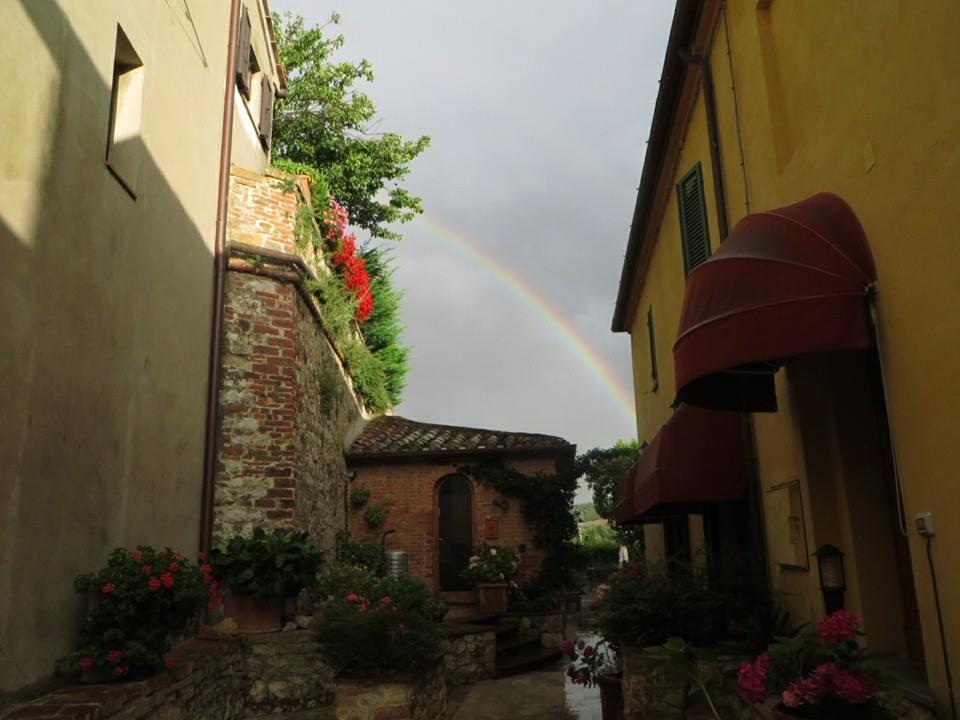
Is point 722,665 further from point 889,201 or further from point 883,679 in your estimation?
point 889,201

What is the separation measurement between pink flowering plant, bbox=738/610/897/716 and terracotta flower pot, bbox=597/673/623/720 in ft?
11.4

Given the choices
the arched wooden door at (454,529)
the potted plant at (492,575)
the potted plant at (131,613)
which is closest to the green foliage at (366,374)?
the arched wooden door at (454,529)

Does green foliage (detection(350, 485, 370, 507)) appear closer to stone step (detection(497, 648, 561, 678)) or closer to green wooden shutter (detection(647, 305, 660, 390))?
stone step (detection(497, 648, 561, 678))

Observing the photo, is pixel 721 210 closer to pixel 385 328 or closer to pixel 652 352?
pixel 652 352

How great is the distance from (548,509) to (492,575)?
1.63 metres

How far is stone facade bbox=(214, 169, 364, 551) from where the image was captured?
8773 millimetres

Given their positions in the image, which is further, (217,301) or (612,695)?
(217,301)

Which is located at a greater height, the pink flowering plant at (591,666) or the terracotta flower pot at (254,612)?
the terracotta flower pot at (254,612)

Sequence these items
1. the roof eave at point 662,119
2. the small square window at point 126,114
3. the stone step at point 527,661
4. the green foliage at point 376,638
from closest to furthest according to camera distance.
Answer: the green foliage at point 376,638, the small square window at point 126,114, the roof eave at point 662,119, the stone step at point 527,661

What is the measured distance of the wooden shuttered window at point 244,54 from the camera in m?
10.4

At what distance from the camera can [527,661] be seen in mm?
11492

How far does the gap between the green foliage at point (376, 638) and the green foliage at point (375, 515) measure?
750 cm

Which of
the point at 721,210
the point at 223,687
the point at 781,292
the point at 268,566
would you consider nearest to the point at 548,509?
the point at 268,566

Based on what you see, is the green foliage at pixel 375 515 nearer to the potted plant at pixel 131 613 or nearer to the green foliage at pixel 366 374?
the green foliage at pixel 366 374
